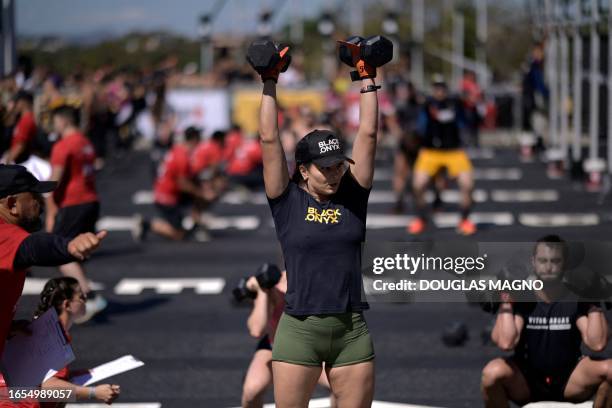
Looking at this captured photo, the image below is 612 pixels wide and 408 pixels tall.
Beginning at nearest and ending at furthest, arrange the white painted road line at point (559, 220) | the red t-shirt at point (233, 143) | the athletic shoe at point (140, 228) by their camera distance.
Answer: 1. the athletic shoe at point (140, 228)
2. the white painted road line at point (559, 220)
3. the red t-shirt at point (233, 143)

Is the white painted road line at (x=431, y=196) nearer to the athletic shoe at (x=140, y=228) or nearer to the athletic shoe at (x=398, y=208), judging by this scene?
the athletic shoe at (x=398, y=208)

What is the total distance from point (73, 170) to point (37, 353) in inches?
223

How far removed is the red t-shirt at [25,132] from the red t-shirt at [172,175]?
2.09m

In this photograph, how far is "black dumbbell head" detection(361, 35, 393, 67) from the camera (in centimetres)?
565

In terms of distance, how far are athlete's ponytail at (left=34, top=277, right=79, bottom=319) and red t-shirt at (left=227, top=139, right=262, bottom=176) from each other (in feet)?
43.6

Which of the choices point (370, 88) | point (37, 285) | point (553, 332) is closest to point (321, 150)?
point (370, 88)

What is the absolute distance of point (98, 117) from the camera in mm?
23469

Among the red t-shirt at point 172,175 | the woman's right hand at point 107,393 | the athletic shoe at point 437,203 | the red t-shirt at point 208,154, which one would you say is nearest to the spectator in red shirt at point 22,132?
the red t-shirt at point 172,175

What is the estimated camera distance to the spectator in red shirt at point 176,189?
1552 cm

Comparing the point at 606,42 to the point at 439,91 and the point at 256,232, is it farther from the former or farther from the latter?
the point at 256,232

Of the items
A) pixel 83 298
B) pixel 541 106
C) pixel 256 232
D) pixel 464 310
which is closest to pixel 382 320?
pixel 464 310

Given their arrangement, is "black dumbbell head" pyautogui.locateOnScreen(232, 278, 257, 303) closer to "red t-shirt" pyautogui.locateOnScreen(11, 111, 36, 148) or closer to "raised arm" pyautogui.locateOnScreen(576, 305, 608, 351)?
"raised arm" pyautogui.locateOnScreen(576, 305, 608, 351)

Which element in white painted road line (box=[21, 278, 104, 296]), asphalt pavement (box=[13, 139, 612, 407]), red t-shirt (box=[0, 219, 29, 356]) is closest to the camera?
red t-shirt (box=[0, 219, 29, 356])

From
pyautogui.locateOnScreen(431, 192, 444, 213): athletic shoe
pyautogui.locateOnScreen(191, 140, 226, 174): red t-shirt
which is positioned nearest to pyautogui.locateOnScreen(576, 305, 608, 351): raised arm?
pyautogui.locateOnScreen(191, 140, 226, 174): red t-shirt
